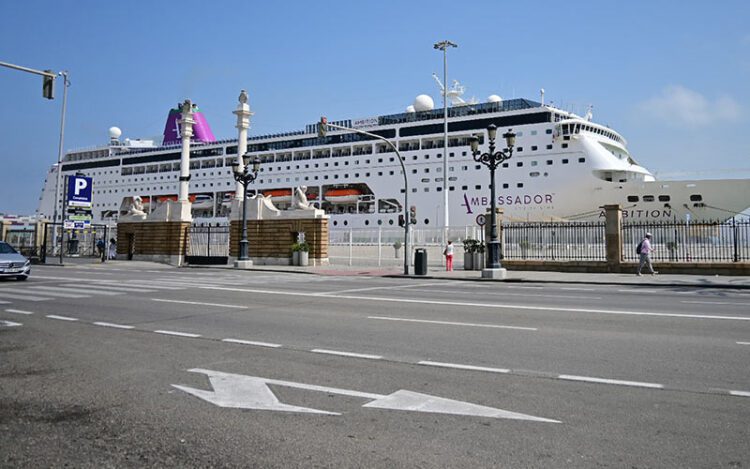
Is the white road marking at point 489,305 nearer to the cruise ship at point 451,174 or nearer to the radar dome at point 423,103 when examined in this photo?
the cruise ship at point 451,174

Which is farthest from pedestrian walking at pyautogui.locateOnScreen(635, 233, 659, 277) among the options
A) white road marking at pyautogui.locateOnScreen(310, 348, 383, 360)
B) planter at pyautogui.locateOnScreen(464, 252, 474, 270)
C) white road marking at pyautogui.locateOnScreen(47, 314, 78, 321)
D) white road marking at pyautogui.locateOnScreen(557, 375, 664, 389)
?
white road marking at pyautogui.locateOnScreen(47, 314, 78, 321)

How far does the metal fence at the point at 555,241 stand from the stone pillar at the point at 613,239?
2.06 feet

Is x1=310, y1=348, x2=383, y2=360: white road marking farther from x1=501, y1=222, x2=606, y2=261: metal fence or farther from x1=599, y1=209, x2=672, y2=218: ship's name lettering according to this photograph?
x1=599, y1=209, x2=672, y2=218: ship's name lettering

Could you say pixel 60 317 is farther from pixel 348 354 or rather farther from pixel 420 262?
pixel 420 262

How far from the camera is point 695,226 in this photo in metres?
20.4

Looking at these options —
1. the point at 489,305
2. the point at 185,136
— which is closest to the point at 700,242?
the point at 489,305

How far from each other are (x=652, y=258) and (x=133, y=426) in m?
22.3

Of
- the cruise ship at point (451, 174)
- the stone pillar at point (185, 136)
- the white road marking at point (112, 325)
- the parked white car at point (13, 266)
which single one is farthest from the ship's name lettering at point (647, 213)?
the white road marking at point (112, 325)

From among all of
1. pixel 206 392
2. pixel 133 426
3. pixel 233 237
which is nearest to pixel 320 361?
pixel 206 392

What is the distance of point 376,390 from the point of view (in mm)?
4504

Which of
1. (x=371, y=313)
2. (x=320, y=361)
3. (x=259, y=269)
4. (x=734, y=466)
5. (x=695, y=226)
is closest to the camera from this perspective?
(x=734, y=466)

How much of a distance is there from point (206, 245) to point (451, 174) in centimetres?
2212

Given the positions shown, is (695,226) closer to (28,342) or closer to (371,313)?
(371,313)

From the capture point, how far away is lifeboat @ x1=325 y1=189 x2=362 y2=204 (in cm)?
5112
